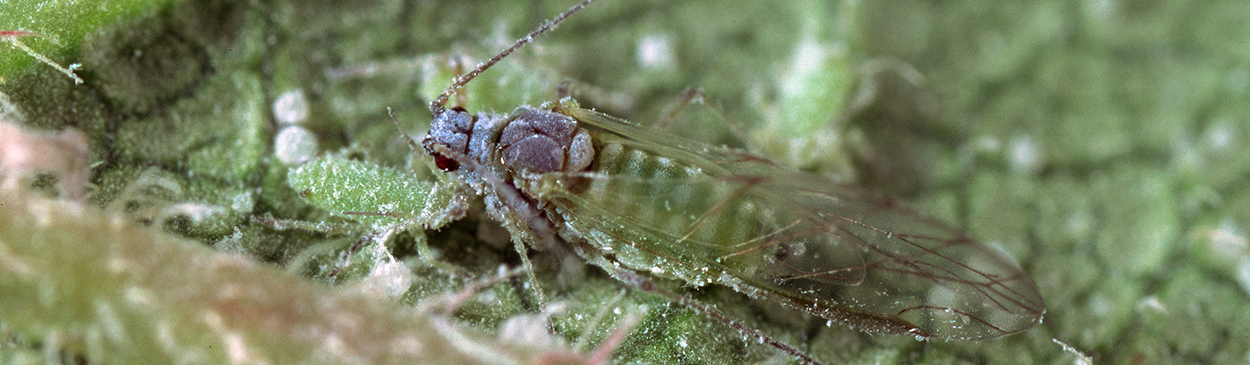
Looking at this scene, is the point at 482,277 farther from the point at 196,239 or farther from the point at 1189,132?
the point at 1189,132

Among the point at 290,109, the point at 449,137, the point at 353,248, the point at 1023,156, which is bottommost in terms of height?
the point at 353,248

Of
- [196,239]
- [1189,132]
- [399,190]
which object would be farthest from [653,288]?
[1189,132]

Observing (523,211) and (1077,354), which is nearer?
(523,211)

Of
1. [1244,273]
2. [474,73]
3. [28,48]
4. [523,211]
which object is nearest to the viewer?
[28,48]

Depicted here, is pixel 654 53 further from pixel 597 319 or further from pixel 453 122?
pixel 597 319

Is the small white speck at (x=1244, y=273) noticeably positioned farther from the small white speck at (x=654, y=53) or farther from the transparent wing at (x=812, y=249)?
the small white speck at (x=654, y=53)

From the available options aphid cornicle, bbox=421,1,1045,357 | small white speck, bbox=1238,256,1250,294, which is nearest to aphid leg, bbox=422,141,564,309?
aphid cornicle, bbox=421,1,1045,357

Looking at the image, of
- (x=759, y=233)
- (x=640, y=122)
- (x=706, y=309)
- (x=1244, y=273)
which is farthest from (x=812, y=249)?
(x=1244, y=273)
